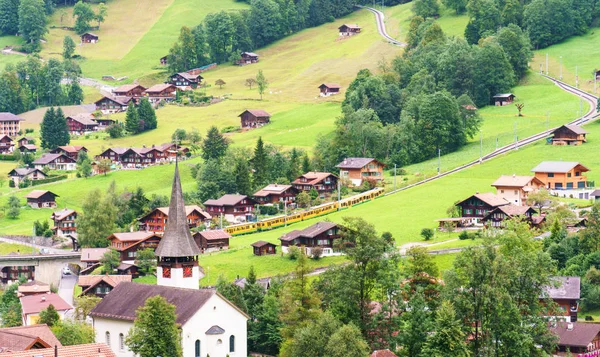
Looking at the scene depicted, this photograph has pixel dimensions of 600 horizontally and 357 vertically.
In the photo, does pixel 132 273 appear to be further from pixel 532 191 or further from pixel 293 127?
pixel 293 127

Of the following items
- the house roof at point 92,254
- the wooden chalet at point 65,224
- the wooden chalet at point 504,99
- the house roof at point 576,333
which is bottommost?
the wooden chalet at point 65,224

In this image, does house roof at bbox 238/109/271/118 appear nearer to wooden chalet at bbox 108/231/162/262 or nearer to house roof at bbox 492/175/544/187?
wooden chalet at bbox 108/231/162/262

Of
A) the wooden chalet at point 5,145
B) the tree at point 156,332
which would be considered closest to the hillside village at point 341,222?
the tree at point 156,332

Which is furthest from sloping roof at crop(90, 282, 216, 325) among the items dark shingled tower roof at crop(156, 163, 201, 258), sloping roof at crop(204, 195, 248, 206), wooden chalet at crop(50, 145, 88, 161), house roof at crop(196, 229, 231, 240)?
wooden chalet at crop(50, 145, 88, 161)

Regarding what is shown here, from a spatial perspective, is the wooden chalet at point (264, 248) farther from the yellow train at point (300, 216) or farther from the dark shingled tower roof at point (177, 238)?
the dark shingled tower roof at point (177, 238)

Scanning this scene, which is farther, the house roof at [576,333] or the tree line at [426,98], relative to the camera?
the tree line at [426,98]

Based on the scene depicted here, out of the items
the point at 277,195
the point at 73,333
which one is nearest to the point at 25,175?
the point at 277,195
